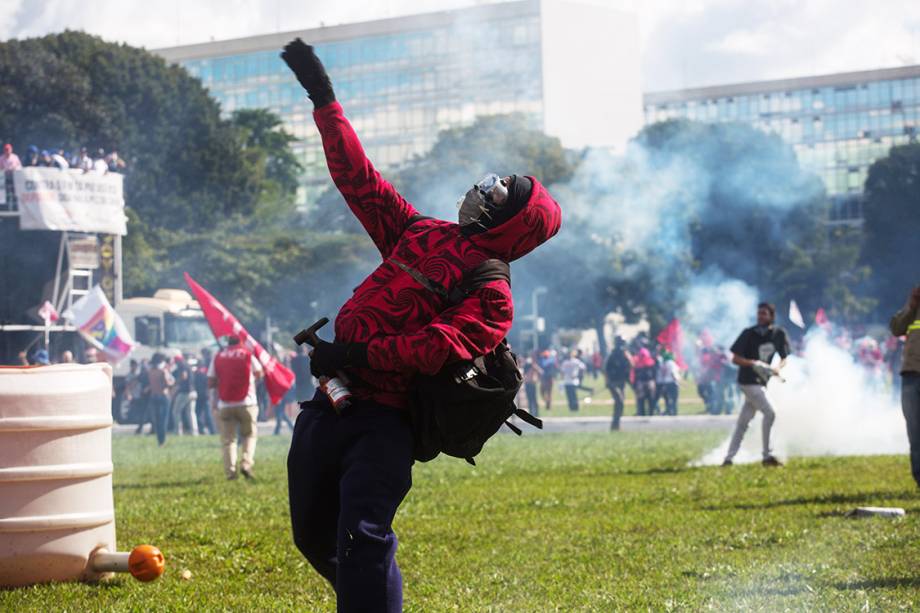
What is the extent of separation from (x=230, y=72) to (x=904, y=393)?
7992cm

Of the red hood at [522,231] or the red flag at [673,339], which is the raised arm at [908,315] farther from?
the red flag at [673,339]

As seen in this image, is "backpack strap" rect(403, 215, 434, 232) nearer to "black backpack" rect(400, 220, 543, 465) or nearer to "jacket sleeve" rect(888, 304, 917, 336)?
"black backpack" rect(400, 220, 543, 465)

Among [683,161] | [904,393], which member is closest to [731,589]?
[904,393]

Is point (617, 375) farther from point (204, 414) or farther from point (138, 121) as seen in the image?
point (138, 121)

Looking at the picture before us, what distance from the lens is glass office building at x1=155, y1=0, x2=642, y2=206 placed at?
52469 mm

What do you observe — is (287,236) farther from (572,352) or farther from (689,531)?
(689,531)

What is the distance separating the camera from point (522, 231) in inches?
200

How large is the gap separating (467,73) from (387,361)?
5923 centimetres

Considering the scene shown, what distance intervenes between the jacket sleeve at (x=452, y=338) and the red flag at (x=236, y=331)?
11574mm

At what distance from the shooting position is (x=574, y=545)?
30.8 ft

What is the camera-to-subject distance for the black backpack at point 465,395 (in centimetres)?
486

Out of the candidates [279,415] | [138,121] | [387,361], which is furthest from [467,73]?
[387,361]

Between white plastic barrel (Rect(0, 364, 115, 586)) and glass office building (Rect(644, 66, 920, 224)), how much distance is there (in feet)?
248

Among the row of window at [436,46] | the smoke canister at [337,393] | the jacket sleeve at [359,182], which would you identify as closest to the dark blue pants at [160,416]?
the jacket sleeve at [359,182]
